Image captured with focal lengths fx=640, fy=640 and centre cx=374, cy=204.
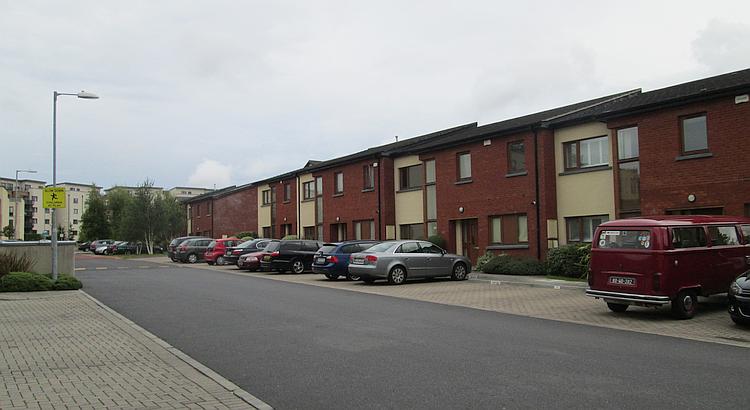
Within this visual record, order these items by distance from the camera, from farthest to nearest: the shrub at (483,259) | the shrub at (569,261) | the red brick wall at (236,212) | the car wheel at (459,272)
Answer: the red brick wall at (236,212) → the shrub at (483,259) → the car wheel at (459,272) → the shrub at (569,261)

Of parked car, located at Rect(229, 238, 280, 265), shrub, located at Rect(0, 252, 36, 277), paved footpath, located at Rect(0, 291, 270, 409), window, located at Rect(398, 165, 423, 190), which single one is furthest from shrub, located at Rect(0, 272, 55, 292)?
window, located at Rect(398, 165, 423, 190)

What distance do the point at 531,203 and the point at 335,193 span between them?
16.2m

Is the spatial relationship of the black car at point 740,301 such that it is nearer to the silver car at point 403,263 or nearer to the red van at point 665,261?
the red van at point 665,261

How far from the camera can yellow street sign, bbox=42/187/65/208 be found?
18.9 metres

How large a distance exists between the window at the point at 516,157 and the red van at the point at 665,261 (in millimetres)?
11913

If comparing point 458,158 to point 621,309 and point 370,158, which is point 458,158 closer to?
point 370,158

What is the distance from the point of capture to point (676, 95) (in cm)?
1978

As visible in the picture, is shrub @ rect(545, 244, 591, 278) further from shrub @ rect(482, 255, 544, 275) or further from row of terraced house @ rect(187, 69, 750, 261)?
row of terraced house @ rect(187, 69, 750, 261)

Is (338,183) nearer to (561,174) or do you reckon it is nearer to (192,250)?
(192,250)

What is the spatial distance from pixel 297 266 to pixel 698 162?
15580 mm

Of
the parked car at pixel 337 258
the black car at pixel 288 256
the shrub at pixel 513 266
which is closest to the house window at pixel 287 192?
the black car at pixel 288 256

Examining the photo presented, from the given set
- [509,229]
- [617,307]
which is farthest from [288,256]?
[617,307]

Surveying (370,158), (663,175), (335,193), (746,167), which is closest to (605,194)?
(663,175)

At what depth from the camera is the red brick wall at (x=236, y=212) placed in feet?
164
